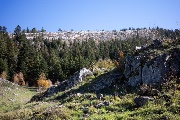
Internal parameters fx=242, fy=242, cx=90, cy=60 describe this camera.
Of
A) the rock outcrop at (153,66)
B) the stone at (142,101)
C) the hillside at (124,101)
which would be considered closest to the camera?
the hillside at (124,101)

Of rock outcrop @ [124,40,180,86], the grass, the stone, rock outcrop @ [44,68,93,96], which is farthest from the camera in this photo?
rock outcrop @ [44,68,93,96]

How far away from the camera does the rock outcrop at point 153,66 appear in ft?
91.6

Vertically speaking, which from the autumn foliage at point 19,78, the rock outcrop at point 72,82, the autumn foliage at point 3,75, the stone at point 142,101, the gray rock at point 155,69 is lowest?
the autumn foliage at point 19,78

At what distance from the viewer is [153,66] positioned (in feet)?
94.4

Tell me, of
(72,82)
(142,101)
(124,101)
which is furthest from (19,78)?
(142,101)

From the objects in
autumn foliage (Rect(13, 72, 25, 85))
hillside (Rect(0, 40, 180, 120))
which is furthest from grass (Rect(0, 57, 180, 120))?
autumn foliage (Rect(13, 72, 25, 85))

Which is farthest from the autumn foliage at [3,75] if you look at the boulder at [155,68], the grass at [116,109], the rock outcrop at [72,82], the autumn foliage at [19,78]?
the boulder at [155,68]

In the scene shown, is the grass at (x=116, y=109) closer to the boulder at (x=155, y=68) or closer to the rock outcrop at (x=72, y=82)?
the boulder at (x=155, y=68)

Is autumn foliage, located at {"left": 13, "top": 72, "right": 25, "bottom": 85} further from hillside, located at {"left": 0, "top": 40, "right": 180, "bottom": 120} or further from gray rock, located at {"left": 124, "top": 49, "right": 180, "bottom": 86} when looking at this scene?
gray rock, located at {"left": 124, "top": 49, "right": 180, "bottom": 86}

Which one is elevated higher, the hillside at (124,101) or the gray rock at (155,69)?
the gray rock at (155,69)

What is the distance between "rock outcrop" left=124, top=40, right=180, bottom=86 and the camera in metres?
27.9

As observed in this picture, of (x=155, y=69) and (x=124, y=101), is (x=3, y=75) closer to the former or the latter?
(x=155, y=69)

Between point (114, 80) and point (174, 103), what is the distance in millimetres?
13900

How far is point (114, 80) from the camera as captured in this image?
33375 mm
